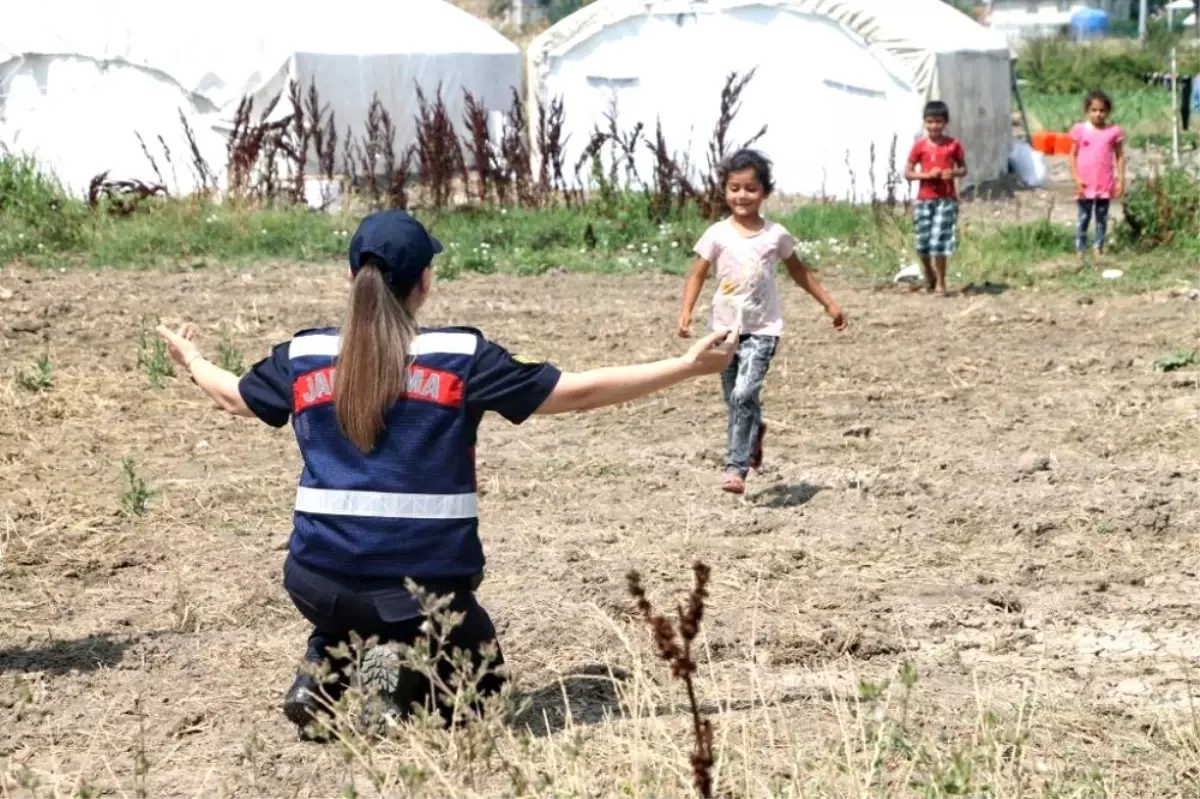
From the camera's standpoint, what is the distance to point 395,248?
4070 millimetres

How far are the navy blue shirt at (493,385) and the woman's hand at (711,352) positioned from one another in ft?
1.01

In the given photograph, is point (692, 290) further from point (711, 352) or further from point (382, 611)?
point (382, 611)

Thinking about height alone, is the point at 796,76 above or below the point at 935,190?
above

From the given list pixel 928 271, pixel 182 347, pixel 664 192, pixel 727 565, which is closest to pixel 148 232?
pixel 664 192

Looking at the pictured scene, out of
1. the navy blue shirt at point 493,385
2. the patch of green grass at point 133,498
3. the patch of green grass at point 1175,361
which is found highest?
the navy blue shirt at point 493,385

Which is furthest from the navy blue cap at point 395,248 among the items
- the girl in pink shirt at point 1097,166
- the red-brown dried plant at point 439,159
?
the red-brown dried plant at point 439,159

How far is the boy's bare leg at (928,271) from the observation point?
12.3m

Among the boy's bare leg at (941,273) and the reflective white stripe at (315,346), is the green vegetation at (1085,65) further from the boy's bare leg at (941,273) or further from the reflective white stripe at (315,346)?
the reflective white stripe at (315,346)

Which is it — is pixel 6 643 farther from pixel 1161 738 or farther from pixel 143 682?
pixel 1161 738

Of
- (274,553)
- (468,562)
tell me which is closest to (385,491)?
(468,562)

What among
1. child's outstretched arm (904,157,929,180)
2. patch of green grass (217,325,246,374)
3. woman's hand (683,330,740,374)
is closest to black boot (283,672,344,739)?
woman's hand (683,330,740,374)

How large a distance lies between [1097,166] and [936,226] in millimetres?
1707

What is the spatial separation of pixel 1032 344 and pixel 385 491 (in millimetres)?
6543

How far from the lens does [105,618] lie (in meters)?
5.29
